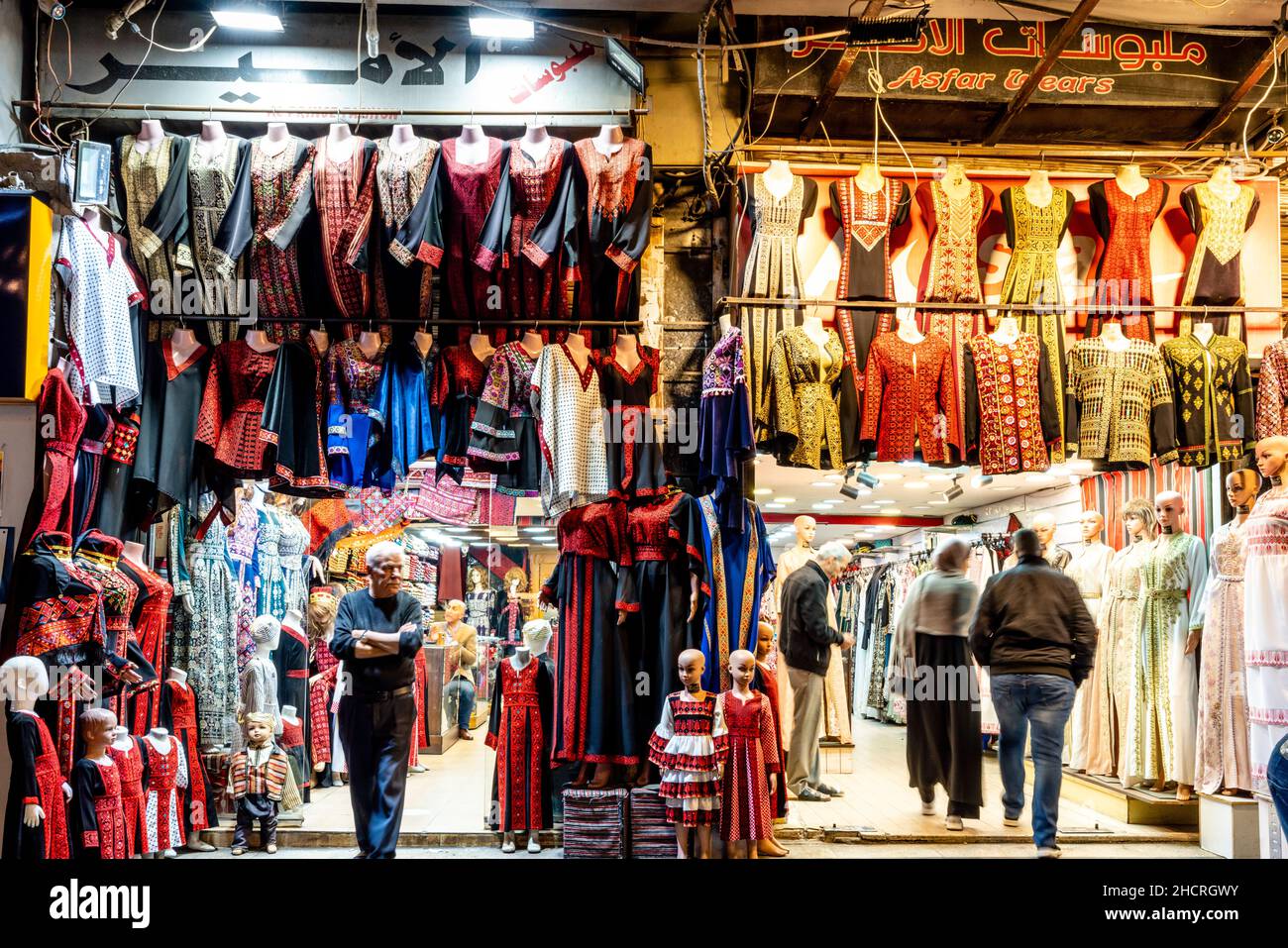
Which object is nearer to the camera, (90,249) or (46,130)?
(90,249)

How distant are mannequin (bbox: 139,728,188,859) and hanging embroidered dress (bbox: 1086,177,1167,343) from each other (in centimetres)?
526

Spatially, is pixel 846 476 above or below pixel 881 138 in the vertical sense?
below

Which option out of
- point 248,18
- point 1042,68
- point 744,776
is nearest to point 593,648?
point 744,776

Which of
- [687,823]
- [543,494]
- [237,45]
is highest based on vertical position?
[237,45]

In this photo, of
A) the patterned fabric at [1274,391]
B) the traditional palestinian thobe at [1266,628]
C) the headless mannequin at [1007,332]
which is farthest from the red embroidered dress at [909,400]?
the patterned fabric at [1274,391]

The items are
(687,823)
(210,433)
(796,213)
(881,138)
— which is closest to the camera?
(687,823)

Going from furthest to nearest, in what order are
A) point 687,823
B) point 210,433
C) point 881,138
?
point 881,138, point 210,433, point 687,823

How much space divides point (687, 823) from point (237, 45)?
15.4 ft

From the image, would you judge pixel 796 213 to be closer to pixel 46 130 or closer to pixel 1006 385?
pixel 1006 385

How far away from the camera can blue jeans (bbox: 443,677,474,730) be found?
5.42 metres

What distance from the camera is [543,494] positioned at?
213 inches

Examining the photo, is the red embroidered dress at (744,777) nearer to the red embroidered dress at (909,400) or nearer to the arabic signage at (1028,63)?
the red embroidered dress at (909,400)

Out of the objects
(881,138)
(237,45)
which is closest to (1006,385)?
(881,138)

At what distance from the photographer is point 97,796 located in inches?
188
